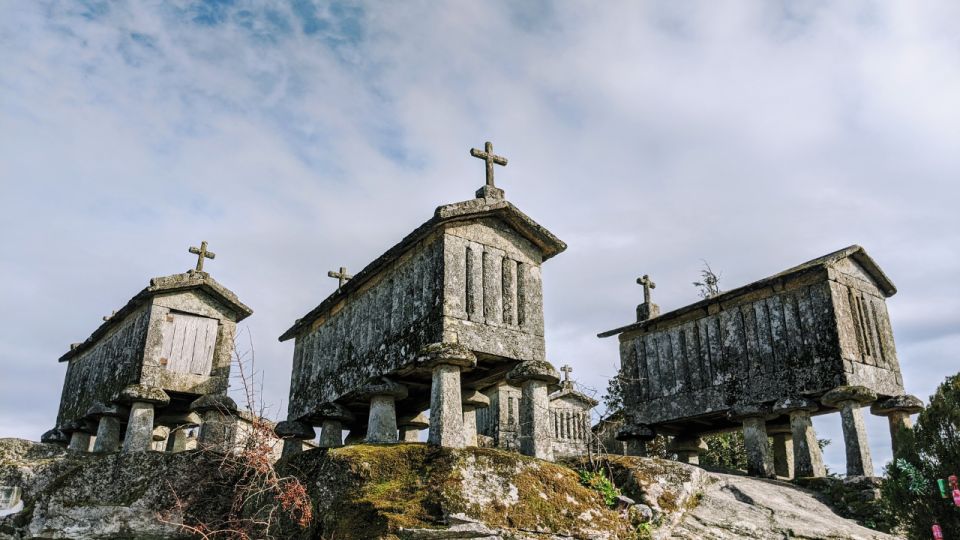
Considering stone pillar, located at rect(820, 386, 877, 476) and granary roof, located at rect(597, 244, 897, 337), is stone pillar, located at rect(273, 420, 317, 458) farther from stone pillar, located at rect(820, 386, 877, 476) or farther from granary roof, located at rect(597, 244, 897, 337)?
stone pillar, located at rect(820, 386, 877, 476)

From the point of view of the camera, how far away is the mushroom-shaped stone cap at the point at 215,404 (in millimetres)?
12359

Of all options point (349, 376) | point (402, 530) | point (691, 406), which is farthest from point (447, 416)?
point (691, 406)

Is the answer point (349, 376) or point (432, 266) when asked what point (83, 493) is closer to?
point (349, 376)

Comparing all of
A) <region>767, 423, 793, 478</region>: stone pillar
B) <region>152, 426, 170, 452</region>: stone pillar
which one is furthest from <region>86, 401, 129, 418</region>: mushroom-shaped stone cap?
<region>767, 423, 793, 478</region>: stone pillar

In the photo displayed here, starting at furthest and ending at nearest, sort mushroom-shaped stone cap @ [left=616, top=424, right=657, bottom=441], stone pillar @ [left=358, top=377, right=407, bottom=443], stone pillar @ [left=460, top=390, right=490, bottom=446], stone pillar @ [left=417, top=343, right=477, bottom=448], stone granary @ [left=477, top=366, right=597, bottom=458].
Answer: stone granary @ [left=477, top=366, right=597, bottom=458] → mushroom-shaped stone cap @ [left=616, top=424, right=657, bottom=441] → stone pillar @ [left=460, top=390, right=490, bottom=446] → stone pillar @ [left=358, top=377, right=407, bottom=443] → stone pillar @ [left=417, top=343, right=477, bottom=448]

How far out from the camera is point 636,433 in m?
14.9

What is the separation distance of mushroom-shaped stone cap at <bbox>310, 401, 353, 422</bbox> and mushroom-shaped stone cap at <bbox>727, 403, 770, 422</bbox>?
22.1ft

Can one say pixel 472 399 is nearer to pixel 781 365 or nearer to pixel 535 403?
pixel 535 403

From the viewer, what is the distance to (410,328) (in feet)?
33.8

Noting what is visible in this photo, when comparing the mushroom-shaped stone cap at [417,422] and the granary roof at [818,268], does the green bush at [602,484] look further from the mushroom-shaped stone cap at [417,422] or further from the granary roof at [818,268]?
the granary roof at [818,268]

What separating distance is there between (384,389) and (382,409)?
32 cm

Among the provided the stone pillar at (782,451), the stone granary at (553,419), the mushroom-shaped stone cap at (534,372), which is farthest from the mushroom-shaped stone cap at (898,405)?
the mushroom-shaped stone cap at (534,372)

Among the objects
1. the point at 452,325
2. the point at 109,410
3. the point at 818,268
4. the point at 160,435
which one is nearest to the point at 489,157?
the point at 452,325

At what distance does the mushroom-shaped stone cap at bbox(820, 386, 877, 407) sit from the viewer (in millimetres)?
11734
